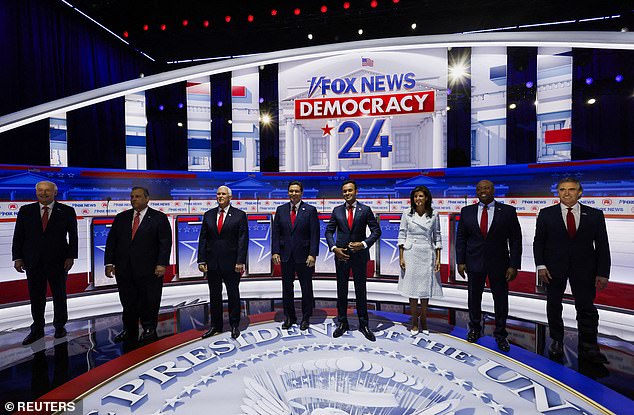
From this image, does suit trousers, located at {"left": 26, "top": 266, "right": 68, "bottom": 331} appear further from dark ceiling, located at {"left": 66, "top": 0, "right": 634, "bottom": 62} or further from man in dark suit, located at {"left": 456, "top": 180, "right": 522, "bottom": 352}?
man in dark suit, located at {"left": 456, "top": 180, "right": 522, "bottom": 352}

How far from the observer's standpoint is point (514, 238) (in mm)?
3104

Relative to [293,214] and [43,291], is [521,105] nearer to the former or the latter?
[293,214]

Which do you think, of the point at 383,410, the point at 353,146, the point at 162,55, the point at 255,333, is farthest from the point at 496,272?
the point at 162,55

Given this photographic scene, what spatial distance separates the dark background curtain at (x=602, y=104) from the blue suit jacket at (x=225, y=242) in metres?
4.77

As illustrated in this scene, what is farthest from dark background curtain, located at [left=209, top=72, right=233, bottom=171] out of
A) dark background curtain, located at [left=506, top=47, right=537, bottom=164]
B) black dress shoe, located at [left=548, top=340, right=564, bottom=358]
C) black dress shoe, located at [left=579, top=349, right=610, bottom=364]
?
Answer: black dress shoe, located at [left=579, top=349, right=610, bottom=364]

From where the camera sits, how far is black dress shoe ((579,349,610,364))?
9.34ft

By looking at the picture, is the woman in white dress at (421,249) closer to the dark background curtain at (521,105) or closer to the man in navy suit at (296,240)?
the man in navy suit at (296,240)

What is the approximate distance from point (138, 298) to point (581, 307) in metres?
4.52

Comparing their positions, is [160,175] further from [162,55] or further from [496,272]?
[496,272]

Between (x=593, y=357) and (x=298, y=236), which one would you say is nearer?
(x=593, y=357)

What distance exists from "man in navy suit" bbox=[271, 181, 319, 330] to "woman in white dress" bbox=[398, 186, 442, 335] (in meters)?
1.00

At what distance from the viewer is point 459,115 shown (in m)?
5.00

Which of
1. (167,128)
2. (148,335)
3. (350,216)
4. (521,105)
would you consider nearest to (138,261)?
(148,335)

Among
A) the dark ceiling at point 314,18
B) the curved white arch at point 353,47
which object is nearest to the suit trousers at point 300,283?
the curved white arch at point 353,47
